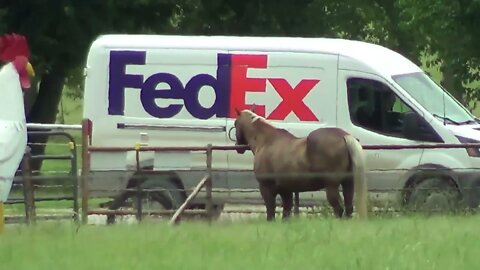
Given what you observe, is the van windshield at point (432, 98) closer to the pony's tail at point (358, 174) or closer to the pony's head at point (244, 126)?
the pony's head at point (244, 126)

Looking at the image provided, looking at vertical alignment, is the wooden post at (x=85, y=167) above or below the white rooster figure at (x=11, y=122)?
below

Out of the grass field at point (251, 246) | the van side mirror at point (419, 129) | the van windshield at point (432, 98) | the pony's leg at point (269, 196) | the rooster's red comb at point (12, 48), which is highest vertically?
the rooster's red comb at point (12, 48)

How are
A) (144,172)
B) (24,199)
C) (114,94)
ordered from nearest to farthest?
1. (24,199)
2. (144,172)
3. (114,94)

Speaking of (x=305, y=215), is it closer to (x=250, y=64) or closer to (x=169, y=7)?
(x=250, y=64)

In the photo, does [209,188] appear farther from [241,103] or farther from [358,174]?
[241,103]

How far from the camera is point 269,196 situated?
15.3 m

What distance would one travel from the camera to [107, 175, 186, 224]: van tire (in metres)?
16.7

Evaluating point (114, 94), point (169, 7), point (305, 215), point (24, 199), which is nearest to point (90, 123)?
point (114, 94)

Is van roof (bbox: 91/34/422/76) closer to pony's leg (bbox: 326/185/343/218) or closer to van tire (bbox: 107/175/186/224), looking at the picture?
van tire (bbox: 107/175/186/224)

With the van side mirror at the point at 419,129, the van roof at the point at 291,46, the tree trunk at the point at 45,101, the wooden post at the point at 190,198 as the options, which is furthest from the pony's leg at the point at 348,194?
the tree trunk at the point at 45,101

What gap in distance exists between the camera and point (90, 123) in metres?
17.8

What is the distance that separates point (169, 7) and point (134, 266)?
2195 cm

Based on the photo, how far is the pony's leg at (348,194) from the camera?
1499cm

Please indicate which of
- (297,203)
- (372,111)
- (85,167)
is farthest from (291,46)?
(85,167)
